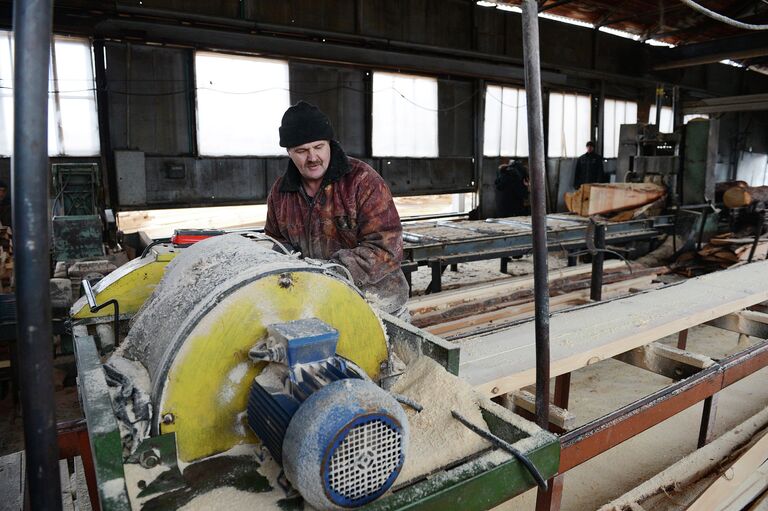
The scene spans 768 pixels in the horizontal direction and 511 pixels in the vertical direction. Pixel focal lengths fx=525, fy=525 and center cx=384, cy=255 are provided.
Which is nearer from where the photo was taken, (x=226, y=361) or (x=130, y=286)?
(x=226, y=361)

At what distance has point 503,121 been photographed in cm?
1079

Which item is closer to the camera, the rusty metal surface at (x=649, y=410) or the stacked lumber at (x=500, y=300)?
the rusty metal surface at (x=649, y=410)

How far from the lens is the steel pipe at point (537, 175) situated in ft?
4.07

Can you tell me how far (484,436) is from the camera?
4.19 feet

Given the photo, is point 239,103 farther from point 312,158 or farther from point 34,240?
point 34,240

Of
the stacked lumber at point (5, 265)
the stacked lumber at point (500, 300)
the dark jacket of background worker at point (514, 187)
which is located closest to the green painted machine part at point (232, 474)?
the stacked lumber at point (500, 300)

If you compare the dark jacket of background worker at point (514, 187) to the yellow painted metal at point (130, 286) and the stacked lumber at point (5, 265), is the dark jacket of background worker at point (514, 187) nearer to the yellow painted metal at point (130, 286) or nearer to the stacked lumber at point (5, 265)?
the stacked lumber at point (5, 265)

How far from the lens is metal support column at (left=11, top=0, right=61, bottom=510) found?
65cm

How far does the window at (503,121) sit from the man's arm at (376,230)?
8.71 meters

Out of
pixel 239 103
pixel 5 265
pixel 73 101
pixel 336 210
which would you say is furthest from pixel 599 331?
pixel 73 101

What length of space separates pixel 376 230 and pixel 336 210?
213 millimetres

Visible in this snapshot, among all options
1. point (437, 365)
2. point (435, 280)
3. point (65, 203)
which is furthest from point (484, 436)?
point (65, 203)

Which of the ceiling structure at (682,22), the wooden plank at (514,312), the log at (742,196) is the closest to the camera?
the wooden plank at (514,312)

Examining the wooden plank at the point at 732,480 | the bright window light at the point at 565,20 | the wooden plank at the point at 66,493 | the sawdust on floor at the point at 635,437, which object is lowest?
the sawdust on floor at the point at 635,437
